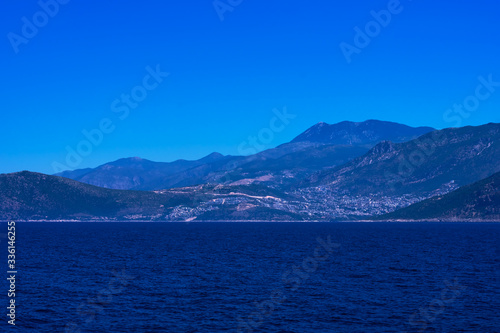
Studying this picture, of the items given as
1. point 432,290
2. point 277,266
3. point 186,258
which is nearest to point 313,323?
point 432,290

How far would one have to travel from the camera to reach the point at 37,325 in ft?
273

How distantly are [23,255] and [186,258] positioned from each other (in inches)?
2140

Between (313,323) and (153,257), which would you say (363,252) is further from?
(313,323)
